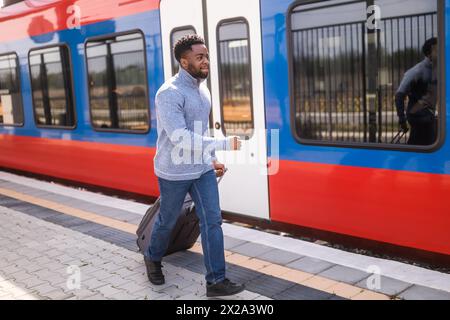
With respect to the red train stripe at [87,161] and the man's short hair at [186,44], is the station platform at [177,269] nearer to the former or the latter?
the red train stripe at [87,161]

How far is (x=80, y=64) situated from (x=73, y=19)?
1.98 ft

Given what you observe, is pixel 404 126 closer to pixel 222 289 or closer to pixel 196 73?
pixel 196 73

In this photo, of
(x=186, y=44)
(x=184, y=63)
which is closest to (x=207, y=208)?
(x=184, y=63)

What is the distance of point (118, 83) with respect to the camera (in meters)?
6.73

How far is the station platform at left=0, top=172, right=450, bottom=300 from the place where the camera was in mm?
3684

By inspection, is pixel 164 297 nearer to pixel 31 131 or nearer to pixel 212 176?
pixel 212 176

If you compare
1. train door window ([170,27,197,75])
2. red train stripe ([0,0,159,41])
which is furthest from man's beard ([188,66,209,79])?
red train stripe ([0,0,159,41])

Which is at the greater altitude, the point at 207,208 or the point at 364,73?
the point at 364,73

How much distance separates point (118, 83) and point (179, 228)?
9.95 ft

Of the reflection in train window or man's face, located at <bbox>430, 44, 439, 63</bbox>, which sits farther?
the reflection in train window

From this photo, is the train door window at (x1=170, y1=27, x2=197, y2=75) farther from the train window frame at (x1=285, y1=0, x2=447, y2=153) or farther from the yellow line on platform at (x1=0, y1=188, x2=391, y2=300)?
the yellow line on platform at (x1=0, y1=188, x2=391, y2=300)

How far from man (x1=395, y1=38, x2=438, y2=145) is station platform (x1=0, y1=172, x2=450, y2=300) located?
1.01 metres

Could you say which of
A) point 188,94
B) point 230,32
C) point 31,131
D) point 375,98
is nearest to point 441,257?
point 375,98

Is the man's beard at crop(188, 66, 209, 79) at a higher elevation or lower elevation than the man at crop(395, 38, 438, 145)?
higher
